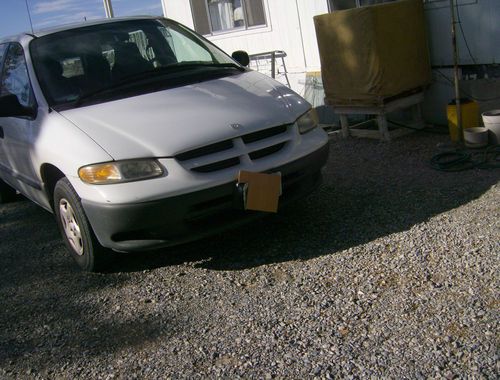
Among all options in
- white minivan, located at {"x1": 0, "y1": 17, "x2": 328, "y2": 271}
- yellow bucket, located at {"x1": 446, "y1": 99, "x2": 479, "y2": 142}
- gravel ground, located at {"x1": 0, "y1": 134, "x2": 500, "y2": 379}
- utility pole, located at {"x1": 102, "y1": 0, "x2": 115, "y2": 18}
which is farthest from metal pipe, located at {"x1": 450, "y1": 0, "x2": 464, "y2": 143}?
utility pole, located at {"x1": 102, "y1": 0, "x2": 115, "y2": 18}

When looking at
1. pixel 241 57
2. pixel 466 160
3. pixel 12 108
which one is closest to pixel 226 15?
pixel 241 57

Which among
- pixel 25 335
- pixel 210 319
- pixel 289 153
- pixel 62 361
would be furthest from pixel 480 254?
pixel 25 335

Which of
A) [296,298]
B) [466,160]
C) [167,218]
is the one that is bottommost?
[296,298]

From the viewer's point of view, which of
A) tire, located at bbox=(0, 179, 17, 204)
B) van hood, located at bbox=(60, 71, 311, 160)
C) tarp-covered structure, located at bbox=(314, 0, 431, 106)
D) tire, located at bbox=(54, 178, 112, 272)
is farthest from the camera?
tire, located at bbox=(0, 179, 17, 204)

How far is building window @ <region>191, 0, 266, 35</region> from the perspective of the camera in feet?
32.6

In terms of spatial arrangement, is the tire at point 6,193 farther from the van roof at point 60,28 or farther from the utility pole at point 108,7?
the utility pole at point 108,7

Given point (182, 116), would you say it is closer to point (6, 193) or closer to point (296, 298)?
point (296, 298)

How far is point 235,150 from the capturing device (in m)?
4.10

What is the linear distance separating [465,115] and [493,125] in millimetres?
426

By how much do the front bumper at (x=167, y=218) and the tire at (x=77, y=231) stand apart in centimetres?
16

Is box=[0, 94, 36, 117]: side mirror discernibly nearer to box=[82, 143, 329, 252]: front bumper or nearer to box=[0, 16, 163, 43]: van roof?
box=[0, 16, 163, 43]: van roof

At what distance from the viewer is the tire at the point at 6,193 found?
700 centimetres

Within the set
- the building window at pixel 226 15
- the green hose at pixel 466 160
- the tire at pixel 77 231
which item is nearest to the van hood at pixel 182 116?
the tire at pixel 77 231

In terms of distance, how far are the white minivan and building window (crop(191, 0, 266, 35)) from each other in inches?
189
